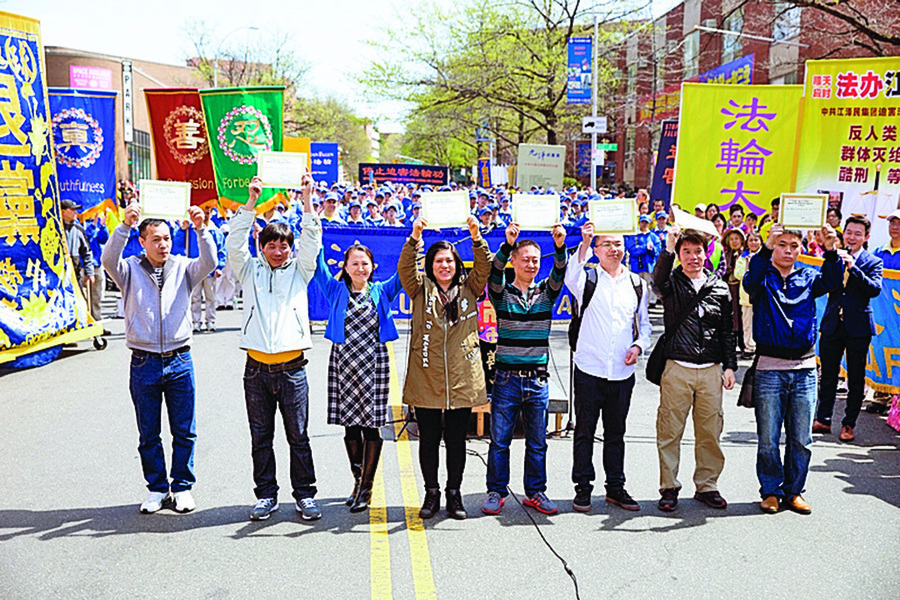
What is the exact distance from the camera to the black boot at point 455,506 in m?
5.43

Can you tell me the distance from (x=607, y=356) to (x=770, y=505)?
5.03ft

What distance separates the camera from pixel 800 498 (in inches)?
224

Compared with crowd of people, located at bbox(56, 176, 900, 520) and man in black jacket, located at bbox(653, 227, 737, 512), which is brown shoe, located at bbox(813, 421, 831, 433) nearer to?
crowd of people, located at bbox(56, 176, 900, 520)

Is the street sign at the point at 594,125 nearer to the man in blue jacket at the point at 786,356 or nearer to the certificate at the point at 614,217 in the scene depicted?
the man in blue jacket at the point at 786,356

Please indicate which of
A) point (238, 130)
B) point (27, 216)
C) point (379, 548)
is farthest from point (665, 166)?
point (379, 548)

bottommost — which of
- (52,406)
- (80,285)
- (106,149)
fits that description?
(52,406)

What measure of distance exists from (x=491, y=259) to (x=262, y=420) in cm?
189

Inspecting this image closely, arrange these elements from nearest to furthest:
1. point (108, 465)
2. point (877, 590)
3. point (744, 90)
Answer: point (877, 590) < point (108, 465) < point (744, 90)

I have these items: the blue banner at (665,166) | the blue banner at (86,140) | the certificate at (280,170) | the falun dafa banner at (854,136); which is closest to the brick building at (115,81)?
the blue banner at (86,140)

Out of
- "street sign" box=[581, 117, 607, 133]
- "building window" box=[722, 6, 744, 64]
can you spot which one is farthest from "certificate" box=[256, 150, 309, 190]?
"building window" box=[722, 6, 744, 64]

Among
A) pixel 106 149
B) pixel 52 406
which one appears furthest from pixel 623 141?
pixel 52 406

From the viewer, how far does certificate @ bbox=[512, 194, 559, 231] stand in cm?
551

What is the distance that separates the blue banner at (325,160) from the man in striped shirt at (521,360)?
78.4ft

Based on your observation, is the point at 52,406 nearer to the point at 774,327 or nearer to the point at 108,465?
the point at 108,465
